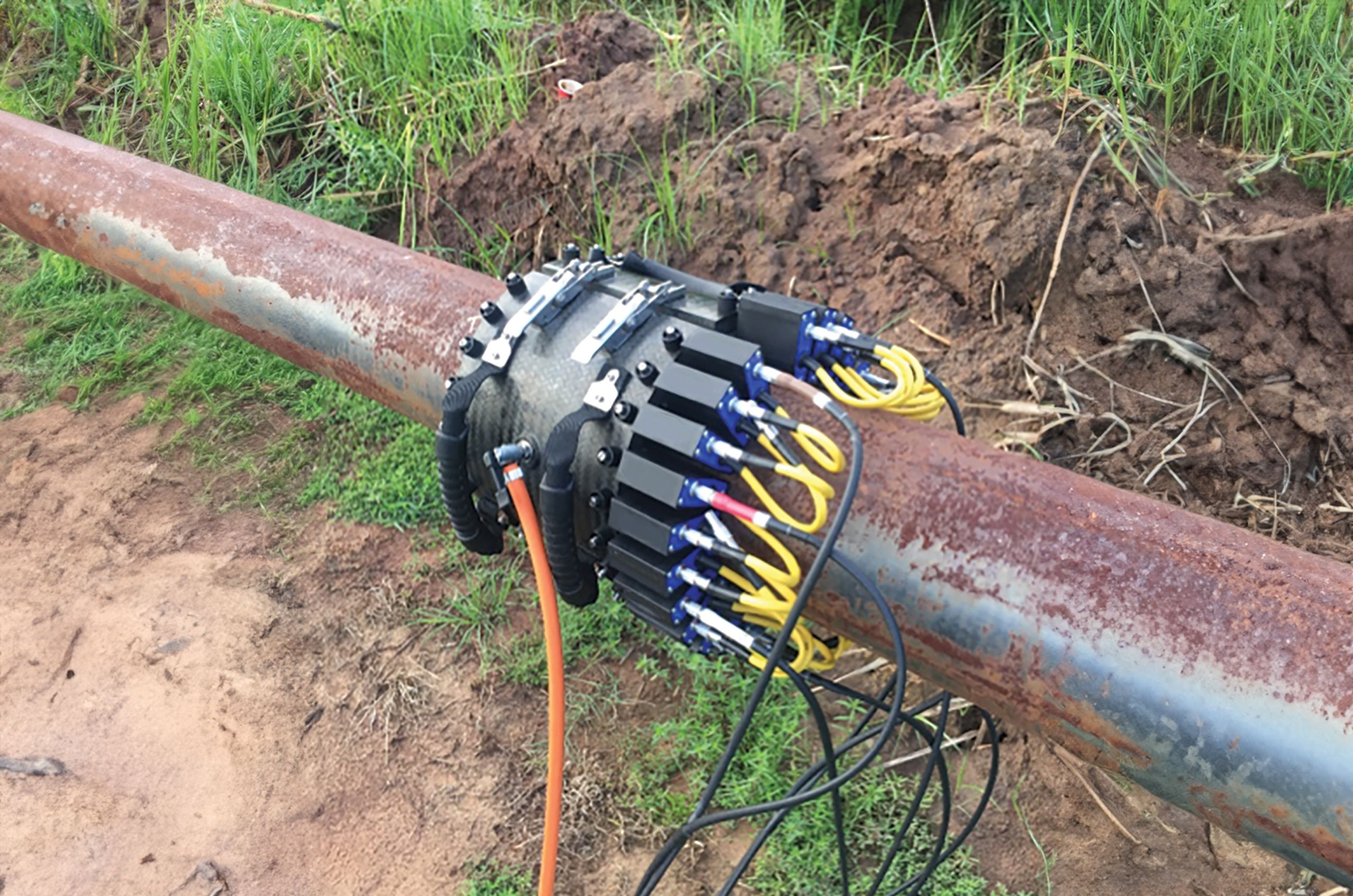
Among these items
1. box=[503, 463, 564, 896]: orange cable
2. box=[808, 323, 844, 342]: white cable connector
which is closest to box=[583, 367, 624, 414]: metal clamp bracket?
box=[503, 463, 564, 896]: orange cable

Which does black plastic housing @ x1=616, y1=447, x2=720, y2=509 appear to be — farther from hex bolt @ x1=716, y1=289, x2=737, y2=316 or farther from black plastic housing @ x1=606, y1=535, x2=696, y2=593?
hex bolt @ x1=716, y1=289, x2=737, y2=316

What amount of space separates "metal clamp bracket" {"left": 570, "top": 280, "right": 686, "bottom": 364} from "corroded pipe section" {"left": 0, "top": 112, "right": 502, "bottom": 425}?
1.12 feet

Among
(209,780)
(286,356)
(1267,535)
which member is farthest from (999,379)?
(209,780)

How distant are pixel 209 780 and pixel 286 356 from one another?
0.91 m

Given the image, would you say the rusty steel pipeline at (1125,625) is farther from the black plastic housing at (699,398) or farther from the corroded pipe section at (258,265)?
the corroded pipe section at (258,265)

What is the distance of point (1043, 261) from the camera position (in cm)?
232

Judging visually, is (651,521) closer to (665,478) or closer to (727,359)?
(665,478)

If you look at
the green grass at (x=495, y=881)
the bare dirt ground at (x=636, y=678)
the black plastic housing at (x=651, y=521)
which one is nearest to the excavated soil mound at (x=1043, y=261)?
the bare dirt ground at (x=636, y=678)

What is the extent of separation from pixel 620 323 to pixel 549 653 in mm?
499

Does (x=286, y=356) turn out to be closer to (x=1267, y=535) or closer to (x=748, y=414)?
(x=748, y=414)

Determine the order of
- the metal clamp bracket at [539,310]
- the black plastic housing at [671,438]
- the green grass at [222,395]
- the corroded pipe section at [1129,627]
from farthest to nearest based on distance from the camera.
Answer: the green grass at [222,395], the metal clamp bracket at [539,310], the black plastic housing at [671,438], the corroded pipe section at [1129,627]

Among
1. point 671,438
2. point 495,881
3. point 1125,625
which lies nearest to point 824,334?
point 671,438

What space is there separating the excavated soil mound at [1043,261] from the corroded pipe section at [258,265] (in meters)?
1.05

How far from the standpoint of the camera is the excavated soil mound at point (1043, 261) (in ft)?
7.02
